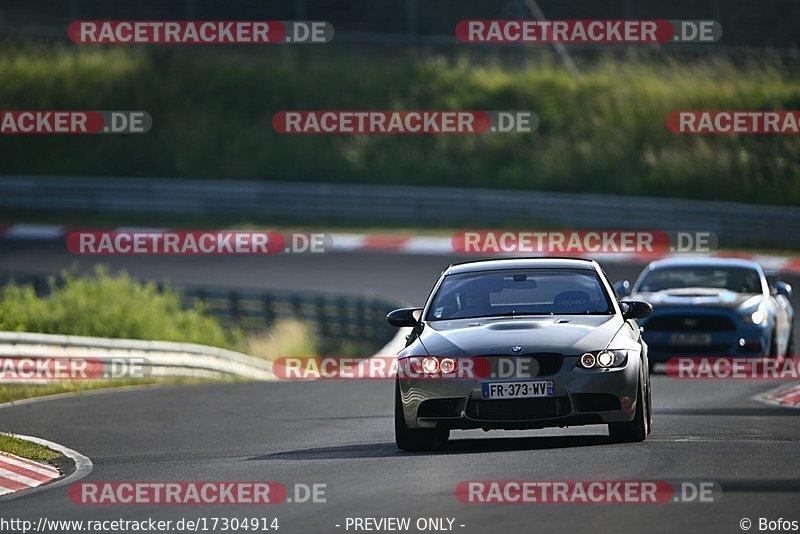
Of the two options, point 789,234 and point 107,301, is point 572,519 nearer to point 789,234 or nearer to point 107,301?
point 107,301

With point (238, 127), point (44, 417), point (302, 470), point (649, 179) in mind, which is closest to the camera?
point (302, 470)

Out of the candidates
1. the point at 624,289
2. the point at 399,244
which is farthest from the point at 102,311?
the point at 399,244

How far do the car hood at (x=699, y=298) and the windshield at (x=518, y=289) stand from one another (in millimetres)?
6177

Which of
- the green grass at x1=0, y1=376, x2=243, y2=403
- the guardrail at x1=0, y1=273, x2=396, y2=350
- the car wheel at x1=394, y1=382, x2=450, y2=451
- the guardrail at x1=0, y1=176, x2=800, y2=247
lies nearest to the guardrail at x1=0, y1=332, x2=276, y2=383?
the green grass at x1=0, y1=376, x2=243, y2=403

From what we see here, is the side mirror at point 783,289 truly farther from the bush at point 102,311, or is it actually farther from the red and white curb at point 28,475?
the bush at point 102,311

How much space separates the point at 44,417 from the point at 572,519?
8.83m

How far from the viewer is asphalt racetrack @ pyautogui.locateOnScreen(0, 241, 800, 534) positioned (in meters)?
8.48

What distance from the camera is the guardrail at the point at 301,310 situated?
27281mm

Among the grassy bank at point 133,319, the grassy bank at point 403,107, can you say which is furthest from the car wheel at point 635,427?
the grassy bank at point 403,107

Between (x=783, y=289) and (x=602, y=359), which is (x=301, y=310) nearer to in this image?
(x=783, y=289)

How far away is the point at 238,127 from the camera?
47.3 meters

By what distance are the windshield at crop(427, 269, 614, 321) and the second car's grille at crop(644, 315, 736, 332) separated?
20.1 ft

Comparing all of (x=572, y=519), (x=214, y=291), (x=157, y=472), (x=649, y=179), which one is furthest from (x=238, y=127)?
(x=572, y=519)

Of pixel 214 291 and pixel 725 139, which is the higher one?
pixel 725 139
